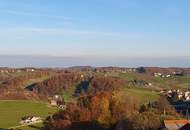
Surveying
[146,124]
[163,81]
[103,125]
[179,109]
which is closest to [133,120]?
[146,124]

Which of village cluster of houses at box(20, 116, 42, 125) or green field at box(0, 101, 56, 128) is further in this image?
green field at box(0, 101, 56, 128)

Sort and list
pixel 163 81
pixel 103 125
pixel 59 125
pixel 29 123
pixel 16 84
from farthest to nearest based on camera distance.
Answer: pixel 163 81 < pixel 16 84 < pixel 29 123 < pixel 59 125 < pixel 103 125

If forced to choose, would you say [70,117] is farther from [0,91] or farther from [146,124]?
[0,91]

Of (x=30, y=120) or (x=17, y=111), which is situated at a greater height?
(x=30, y=120)

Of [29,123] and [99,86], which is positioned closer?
[29,123]

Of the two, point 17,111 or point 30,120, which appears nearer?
point 30,120

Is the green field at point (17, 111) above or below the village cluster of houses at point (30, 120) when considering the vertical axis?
below

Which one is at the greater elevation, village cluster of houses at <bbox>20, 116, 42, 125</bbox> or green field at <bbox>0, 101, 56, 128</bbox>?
village cluster of houses at <bbox>20, 116, 42, 125</bbox>

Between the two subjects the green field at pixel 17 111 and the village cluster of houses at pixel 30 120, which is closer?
the village cluster of houses at pixel 30 120
